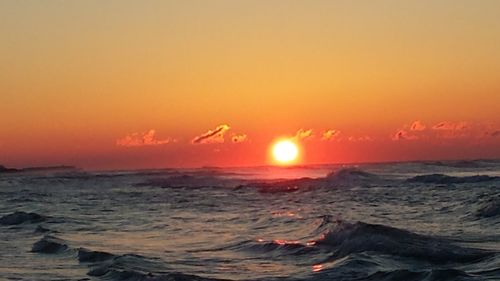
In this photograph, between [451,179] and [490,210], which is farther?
[451,179]

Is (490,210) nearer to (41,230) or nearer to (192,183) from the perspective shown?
(41,230)

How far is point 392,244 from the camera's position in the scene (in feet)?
57.3

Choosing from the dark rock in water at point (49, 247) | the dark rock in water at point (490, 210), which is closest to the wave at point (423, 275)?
the dark rock in water at point (49, 247)

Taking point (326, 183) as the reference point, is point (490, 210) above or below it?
below

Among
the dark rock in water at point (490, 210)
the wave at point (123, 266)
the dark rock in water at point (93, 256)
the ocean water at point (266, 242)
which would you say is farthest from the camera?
the dark rock in water at point (490, 210)

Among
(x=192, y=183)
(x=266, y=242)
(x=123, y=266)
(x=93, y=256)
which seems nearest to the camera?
(x=123, y=266)

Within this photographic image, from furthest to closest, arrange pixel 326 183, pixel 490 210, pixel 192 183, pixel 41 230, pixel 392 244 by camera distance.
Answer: pixel 192 183
pixel 326 183
pixel 41 230
pixel 490 210
pixel 392 244

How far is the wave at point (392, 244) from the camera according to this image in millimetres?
15812

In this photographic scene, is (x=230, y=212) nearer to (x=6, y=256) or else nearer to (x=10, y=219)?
(x=10, y=219)

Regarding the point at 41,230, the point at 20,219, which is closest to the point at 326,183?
the point at 20,219

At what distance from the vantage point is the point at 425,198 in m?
34.5

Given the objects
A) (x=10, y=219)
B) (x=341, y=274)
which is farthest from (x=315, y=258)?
(x=10, y=219)

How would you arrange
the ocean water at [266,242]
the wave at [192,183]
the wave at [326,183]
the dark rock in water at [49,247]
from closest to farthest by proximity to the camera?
the ocean water at [266,242] < the dark rock in water at [49,247] < the wave at [326,183] < the wave at [192,183]

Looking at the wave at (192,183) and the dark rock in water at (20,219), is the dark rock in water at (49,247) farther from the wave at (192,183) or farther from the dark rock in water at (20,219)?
the wave at (192,183)
